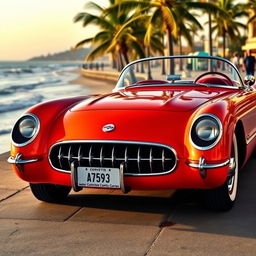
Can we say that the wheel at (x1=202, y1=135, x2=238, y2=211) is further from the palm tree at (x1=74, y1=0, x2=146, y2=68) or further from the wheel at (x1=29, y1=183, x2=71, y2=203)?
the palm tree at (x1=74, y1=0, x2=146, y2=68)

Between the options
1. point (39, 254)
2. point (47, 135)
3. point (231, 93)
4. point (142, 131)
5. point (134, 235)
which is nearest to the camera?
point (39, 254)

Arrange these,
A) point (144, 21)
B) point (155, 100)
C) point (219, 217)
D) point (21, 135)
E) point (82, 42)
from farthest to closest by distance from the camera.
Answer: point (82, 42), point (144, 21), point (155, 100), point (21, 135), point (219, 217)

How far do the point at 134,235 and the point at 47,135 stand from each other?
1175 mm

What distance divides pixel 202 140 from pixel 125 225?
2.93 feet

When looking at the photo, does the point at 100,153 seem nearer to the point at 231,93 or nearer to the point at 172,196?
the point at 172,196

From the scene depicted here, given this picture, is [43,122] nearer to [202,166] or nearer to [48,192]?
[48,192]

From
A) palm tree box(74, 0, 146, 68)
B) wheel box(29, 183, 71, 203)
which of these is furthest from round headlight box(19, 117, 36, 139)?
palm tree box(74, 0, 146, 68)

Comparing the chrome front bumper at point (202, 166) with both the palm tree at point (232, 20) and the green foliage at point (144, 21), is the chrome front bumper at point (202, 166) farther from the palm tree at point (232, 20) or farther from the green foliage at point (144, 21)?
the palm tree at point (232, 20)

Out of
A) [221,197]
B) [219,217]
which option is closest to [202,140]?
[221,197]

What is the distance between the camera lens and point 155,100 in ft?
14.7

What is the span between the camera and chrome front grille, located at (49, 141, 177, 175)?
12.7 feet

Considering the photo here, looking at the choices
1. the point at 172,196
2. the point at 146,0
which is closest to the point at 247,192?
the point at 172,196

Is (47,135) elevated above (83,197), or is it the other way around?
(47,135)

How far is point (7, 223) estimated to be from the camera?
405 cm
